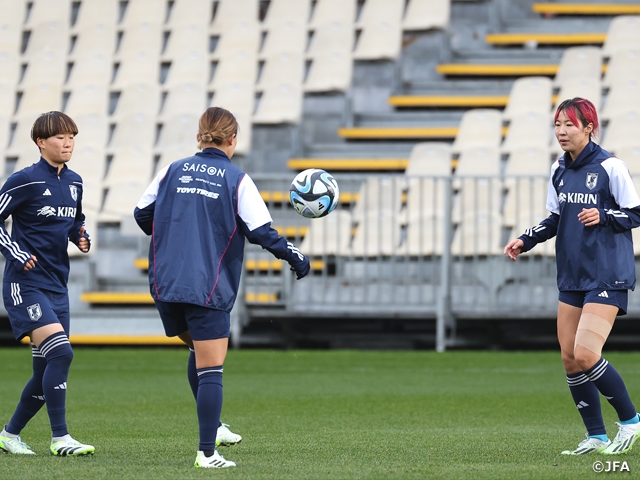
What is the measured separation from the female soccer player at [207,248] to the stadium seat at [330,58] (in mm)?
11294

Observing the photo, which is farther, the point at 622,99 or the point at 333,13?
the point at 333,13

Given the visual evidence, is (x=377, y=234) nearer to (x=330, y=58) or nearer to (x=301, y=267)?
(x=330, y=58)

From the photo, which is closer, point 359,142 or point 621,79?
point 621,79

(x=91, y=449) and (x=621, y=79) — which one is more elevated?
(x=621, y=79)

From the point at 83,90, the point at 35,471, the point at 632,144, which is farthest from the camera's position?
the point at 83,90

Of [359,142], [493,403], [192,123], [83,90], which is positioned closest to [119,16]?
[83,90]

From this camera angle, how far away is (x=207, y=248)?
5.10 meters

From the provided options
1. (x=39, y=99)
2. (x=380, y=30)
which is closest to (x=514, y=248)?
(x=380, y=30)

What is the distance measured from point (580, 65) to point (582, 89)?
0.77m

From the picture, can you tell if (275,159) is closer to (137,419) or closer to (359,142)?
(359,142)

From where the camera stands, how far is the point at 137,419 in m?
7.60

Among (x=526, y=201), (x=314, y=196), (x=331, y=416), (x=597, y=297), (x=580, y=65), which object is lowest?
(x=331, y=416)

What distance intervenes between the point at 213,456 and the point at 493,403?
4020mm

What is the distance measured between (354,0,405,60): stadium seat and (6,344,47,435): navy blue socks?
11.6 m
